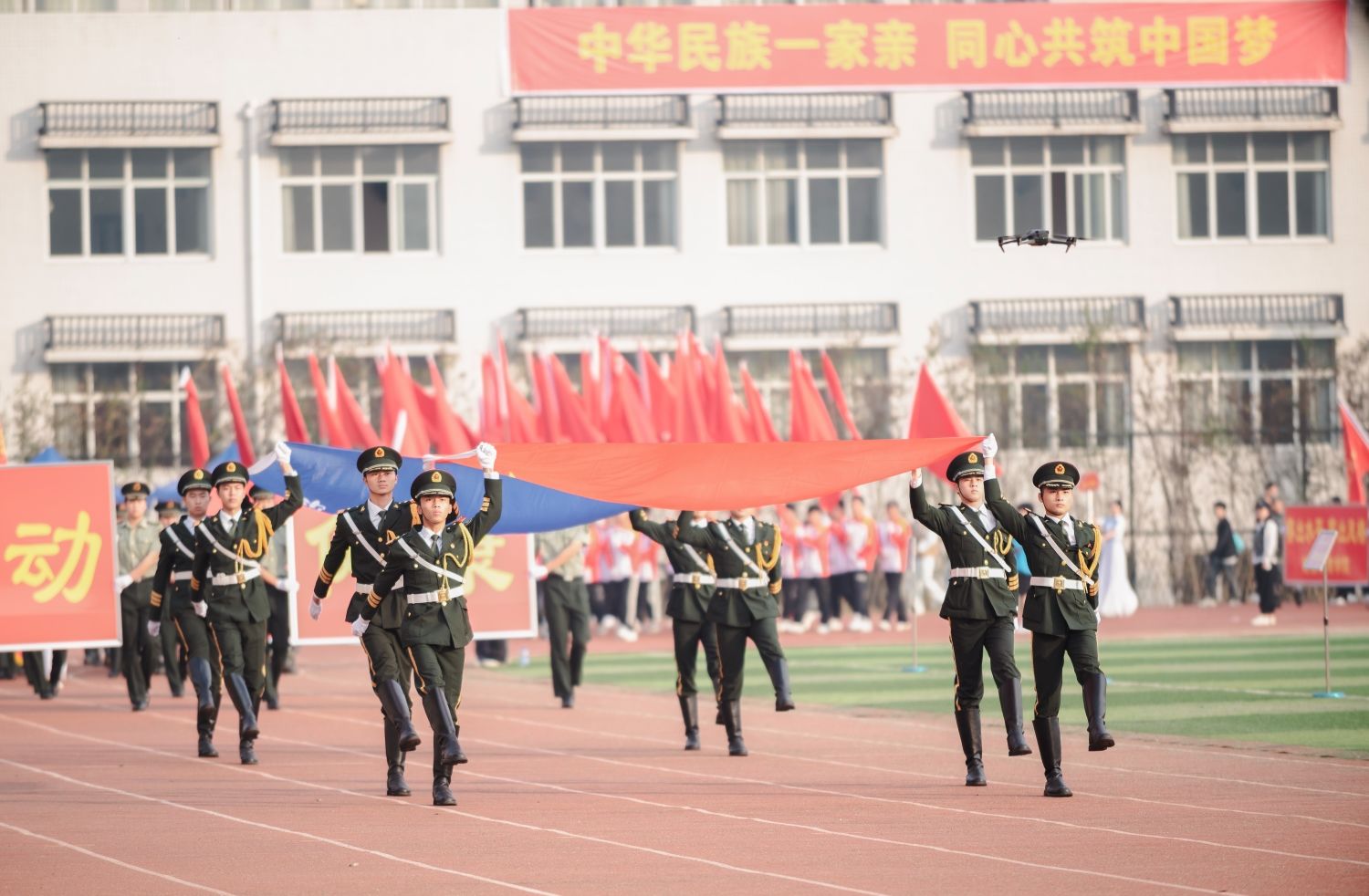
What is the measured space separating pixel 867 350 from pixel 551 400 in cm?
1274

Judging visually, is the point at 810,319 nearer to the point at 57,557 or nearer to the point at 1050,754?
the point at 57,557

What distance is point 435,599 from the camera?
480 inches

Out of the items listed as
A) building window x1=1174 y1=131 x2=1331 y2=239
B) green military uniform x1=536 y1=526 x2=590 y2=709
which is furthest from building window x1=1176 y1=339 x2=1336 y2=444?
green military uniform x1=536 y1=526 x2=590 y2=709

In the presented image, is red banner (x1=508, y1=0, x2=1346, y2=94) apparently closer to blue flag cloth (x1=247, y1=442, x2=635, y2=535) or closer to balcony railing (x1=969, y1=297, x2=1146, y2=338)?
balcony railing (x1=969, y1=297, x2=1146, y2=338)

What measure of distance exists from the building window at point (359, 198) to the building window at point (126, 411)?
12.1ft

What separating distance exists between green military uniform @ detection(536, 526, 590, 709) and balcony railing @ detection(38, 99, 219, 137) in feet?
73.2

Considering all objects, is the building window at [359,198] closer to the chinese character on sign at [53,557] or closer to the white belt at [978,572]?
the chinese character on sign at [53,557]

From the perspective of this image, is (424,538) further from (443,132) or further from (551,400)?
(443,132)

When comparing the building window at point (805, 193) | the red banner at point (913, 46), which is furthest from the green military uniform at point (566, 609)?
the building window at point (805, 193)

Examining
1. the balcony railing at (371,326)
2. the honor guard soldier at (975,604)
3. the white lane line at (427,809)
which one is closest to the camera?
the white lane line at (427,809)

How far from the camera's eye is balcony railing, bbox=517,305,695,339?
131 ft

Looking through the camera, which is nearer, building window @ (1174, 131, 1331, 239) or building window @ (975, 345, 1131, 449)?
building window @ (975, 345, 1131, 449)

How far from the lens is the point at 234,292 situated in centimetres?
4000

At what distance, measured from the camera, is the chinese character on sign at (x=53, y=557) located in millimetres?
19219
